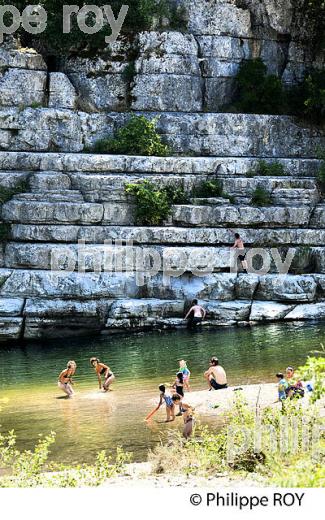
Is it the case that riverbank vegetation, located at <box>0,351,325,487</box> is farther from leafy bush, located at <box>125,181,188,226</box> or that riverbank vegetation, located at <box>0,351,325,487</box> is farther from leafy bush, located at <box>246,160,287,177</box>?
leafy bush, located at <box>246,160,287,177</box>

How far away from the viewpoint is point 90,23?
41.1m

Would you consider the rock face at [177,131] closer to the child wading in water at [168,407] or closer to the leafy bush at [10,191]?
the leafy bush at [10,191]

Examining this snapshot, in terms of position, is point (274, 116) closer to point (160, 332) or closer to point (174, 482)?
point (160, 332)

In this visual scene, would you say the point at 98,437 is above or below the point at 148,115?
below

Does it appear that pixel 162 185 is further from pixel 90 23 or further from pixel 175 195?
pixel 90 23

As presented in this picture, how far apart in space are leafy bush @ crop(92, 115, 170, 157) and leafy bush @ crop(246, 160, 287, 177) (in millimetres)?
3526

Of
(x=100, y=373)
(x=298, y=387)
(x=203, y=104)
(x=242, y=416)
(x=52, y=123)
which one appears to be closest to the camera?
(x=242, y=416)

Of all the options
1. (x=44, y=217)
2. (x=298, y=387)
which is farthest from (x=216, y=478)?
(x=44, y=217)

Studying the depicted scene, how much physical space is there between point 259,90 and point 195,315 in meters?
12.6

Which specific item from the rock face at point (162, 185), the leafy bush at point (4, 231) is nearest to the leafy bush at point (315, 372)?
the rock face at point (162, 185)

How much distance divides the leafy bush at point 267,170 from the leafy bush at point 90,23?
8.04 m

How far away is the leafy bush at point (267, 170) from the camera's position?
37875mm

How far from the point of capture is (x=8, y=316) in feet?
107

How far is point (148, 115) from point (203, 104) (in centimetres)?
314
